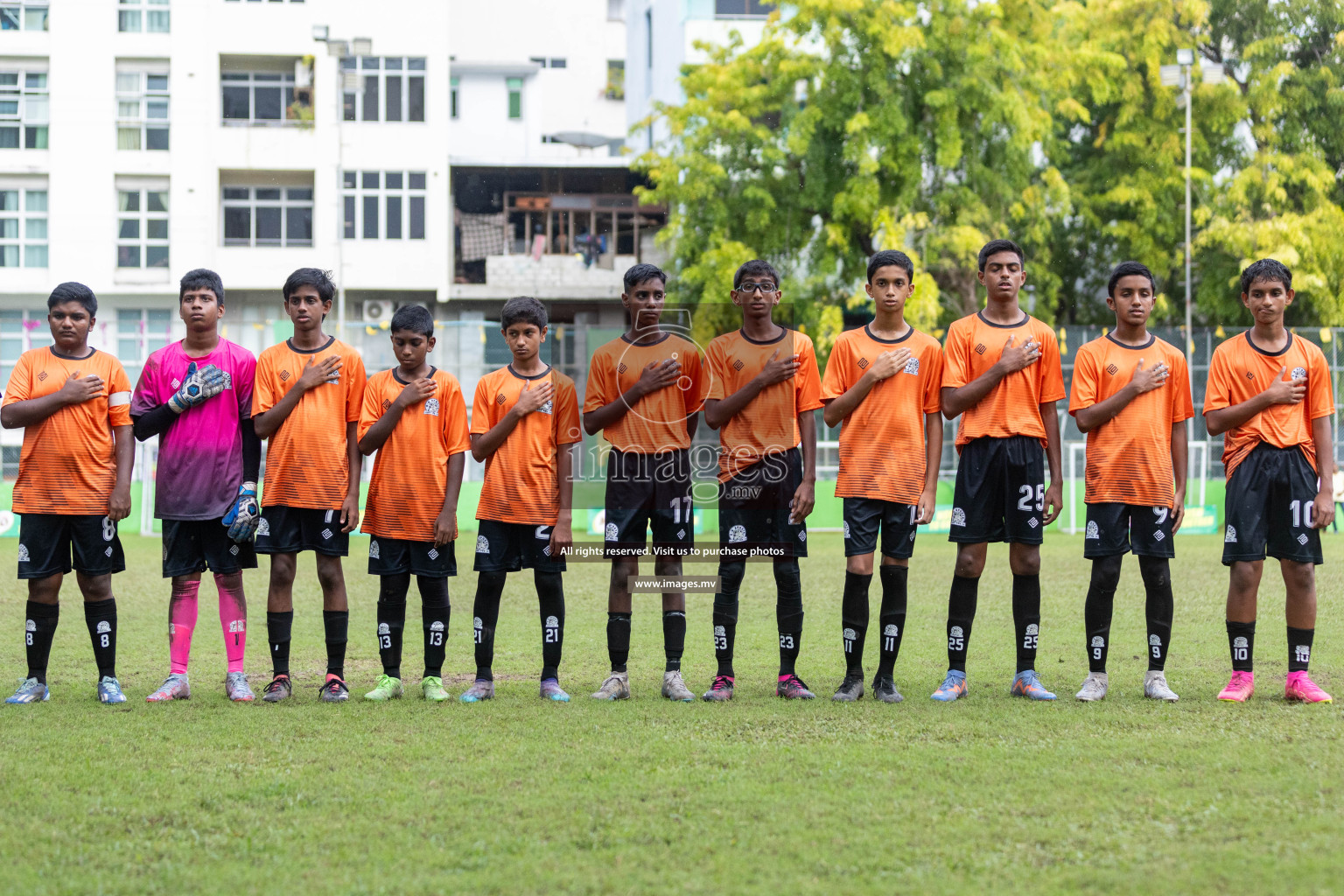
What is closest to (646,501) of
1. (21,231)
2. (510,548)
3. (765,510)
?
(765,510)

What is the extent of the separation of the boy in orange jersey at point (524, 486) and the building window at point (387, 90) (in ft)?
88.6

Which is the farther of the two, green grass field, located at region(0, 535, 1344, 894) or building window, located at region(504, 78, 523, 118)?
building window, located at region(504, 78, 523, 118)

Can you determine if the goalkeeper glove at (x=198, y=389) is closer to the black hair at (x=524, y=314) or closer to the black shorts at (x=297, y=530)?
the black shorts at (x=297, y=530)

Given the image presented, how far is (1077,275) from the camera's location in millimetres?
28688

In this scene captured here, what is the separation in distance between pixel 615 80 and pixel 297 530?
136ft

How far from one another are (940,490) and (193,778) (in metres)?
16.8

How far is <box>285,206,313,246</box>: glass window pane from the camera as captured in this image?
3177 centimetres

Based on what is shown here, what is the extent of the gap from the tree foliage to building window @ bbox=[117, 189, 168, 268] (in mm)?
12136

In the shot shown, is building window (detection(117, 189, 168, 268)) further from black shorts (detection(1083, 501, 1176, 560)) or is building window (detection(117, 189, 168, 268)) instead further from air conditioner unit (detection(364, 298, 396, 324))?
black shorts (detection(1083, 501, 1176, 560))

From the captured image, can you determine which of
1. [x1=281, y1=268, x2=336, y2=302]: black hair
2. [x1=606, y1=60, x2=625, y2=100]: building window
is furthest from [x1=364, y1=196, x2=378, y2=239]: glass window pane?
[x1=281, y1=268, x2=336, y2=302]: black hair

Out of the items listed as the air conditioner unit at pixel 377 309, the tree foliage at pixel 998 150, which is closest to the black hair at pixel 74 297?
the tree foliage at pixel 998 150

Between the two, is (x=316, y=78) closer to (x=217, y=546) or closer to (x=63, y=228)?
(x=63, y=228)

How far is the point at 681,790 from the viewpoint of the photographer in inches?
179

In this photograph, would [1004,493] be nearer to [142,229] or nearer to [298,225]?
[298,225]
